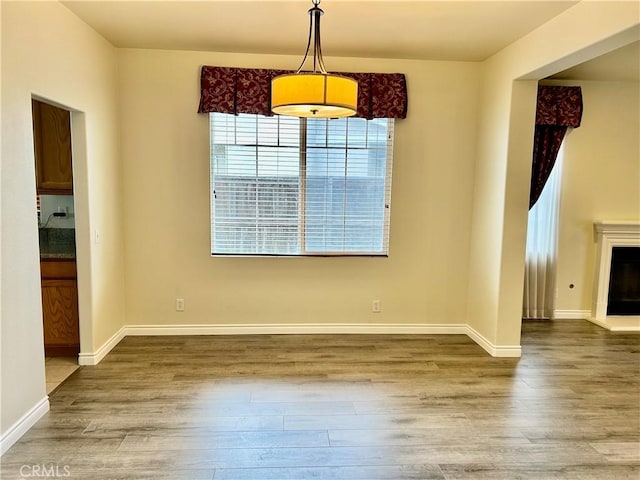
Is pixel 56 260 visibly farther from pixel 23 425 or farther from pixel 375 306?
pixel 375 306

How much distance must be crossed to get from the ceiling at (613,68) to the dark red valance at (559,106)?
17 centimetres

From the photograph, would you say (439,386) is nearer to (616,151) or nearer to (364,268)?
(364,268)

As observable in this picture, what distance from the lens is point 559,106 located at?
447cm

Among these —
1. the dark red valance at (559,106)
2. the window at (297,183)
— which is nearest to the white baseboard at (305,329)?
the window at (297,183)

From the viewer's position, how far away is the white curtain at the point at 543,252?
15.7 ft

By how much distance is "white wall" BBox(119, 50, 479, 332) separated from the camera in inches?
154

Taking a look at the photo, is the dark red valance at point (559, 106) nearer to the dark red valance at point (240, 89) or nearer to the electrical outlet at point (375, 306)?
the dark red valance at point (240, 89)

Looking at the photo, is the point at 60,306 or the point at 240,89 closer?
the point at 60,306

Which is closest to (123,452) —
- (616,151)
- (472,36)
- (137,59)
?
(137,59)

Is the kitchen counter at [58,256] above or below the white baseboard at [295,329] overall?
above

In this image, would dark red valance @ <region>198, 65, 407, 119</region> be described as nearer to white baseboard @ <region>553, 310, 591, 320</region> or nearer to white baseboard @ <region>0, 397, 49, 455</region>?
white baseboard @ <region>0, 397, 49, 455</region>

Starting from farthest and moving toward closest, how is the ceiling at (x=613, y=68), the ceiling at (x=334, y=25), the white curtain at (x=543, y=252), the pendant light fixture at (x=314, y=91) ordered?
the white curtain at (x=543, y=252), the ceiling at (x=613, y=68), the ceiling at (x=334, y=25), the pendant light fixture at (x=314, y=91)

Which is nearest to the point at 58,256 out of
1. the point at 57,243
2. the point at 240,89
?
the point at 57,243

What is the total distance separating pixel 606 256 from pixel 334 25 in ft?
13.3
